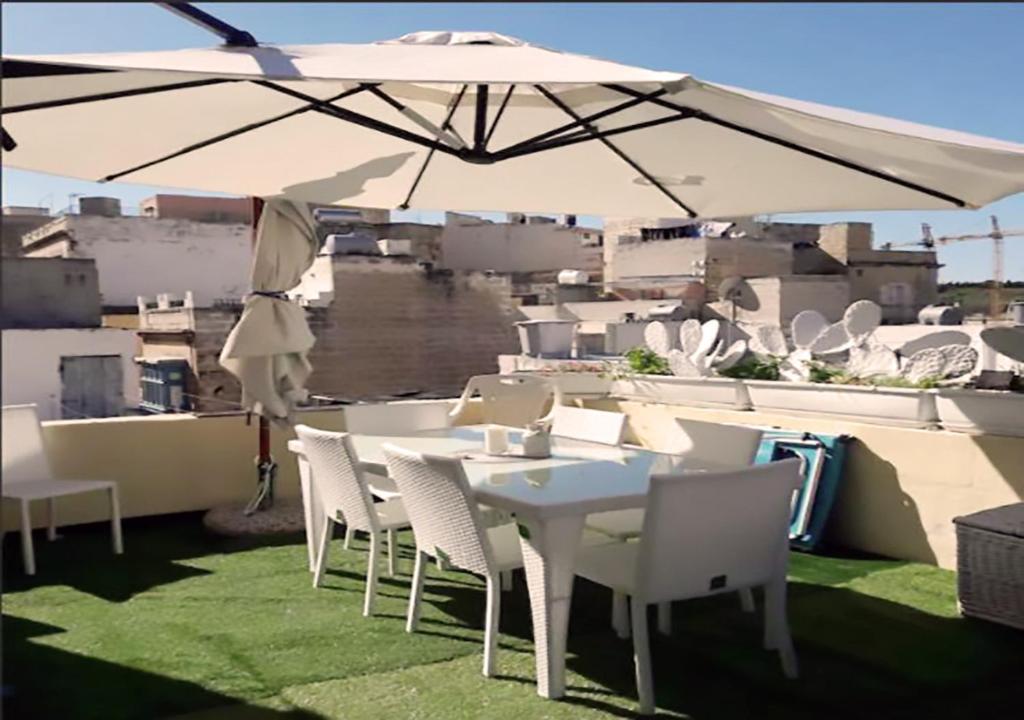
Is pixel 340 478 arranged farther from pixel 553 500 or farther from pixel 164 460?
pixel 164 460

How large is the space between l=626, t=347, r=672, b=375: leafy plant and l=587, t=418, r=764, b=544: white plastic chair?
1777 millimetres

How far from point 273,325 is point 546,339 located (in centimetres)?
843

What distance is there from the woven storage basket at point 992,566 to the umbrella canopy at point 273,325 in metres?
3.53

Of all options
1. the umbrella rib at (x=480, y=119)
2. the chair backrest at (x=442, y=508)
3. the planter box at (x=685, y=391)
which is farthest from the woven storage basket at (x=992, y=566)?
the umbrella rib at (x=480, y=119)

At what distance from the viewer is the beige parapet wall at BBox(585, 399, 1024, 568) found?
4.16 m

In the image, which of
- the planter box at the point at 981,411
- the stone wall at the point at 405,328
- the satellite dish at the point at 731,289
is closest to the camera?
the planter box at the point at 981,411

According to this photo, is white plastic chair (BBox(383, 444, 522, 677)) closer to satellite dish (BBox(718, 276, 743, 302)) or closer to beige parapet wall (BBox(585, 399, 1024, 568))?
beige parapet wall (BBox(585, 399, 1024, 568))

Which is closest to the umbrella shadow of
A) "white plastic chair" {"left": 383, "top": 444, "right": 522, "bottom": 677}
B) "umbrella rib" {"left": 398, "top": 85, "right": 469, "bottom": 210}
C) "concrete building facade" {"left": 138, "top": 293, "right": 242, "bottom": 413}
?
"umbrella rib" {"left": 398, "top": 85, "right": 469, "bottom": 210}

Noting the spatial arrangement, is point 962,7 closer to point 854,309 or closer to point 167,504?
point 854,309

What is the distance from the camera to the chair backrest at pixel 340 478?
3674 millimetres

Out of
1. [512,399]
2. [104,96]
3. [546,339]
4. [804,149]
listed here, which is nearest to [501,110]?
[804,149]

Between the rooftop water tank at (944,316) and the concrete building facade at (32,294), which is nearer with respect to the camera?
the concrete building facade at (32,294)

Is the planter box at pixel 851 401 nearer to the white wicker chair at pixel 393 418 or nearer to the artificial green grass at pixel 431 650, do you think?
the artificial green grass at pixel 431 650

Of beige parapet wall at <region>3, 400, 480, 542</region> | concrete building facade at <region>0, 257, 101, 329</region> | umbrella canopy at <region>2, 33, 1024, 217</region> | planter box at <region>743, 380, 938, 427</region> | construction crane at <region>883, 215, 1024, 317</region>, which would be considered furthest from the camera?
beige parapet wall at <region>3, 400, 480, 542</region>
